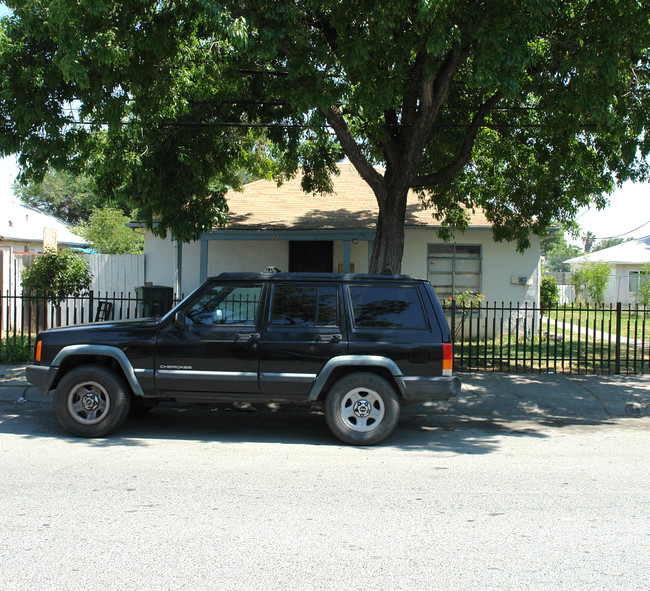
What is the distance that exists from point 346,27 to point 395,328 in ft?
14.7

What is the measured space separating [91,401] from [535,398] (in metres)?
6.29

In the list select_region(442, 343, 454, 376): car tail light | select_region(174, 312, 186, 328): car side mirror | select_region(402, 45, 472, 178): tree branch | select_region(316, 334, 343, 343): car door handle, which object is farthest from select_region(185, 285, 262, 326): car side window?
select_region(402, 45, 472, 178): tree branch

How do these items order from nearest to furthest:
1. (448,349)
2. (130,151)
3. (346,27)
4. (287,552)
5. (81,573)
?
(81,573)
(287,552)
(448,349)
(346,27)
(130,151)

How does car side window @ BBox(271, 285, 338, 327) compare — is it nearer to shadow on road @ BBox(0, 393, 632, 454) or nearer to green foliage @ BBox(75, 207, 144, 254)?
shadow on road @ BBox(0, 393, 632, 454)

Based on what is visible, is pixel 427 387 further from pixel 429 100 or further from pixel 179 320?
pixel 429 100

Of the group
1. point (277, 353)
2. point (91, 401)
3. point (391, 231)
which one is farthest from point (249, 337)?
point (391, 231)

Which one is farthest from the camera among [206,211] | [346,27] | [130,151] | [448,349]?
[206,211]

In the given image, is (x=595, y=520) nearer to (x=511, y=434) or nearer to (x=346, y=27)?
(x=511, y=434)

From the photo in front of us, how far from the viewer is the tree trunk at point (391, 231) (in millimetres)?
10547

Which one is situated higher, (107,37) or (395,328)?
(107,37)

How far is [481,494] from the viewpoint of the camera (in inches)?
206

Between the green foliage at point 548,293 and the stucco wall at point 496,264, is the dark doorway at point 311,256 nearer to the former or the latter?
the stucco wall at point 496,264

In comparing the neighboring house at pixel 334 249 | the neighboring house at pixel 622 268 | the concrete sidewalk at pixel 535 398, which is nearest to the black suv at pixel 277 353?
the concrete sidewalk at pixel 535 398

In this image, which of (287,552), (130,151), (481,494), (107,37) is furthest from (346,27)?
(287,552)
